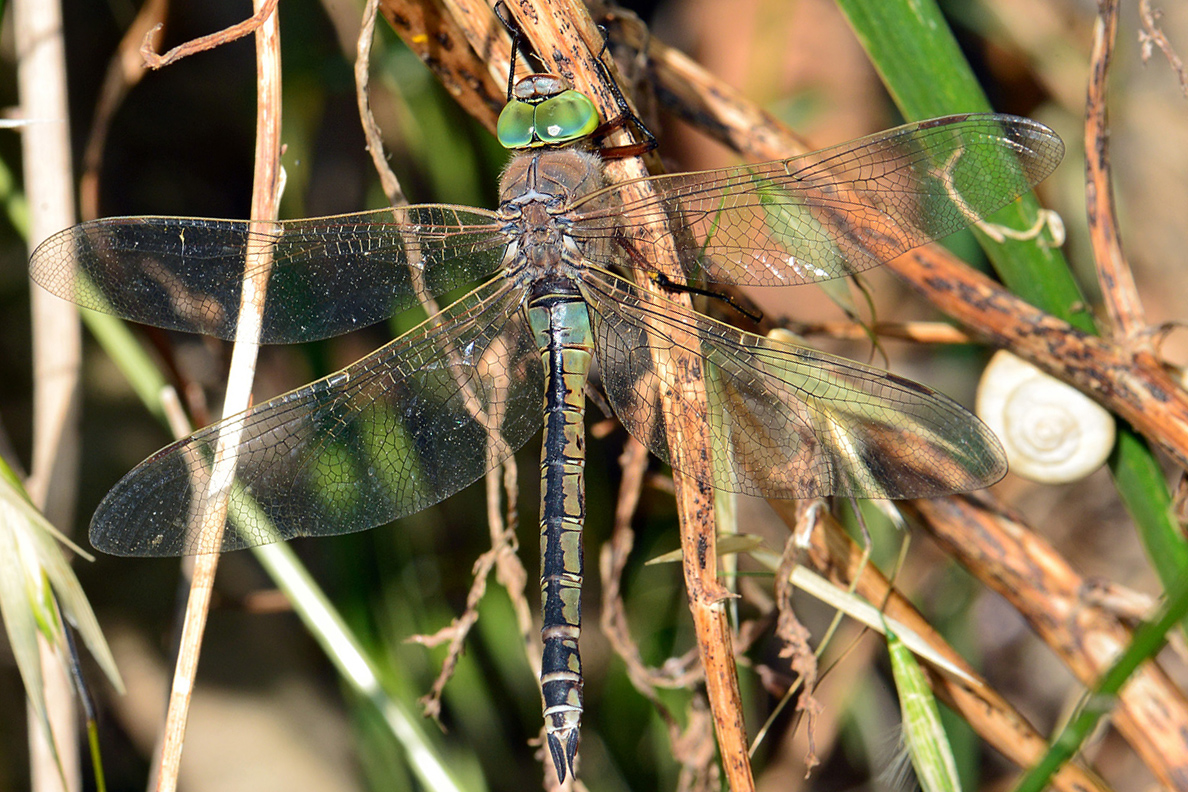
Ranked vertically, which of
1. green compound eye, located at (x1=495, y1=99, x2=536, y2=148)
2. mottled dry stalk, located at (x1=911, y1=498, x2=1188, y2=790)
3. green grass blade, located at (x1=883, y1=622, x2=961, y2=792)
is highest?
green compound eye, located at (x1=495, y1=99, x2=536, y2=148)

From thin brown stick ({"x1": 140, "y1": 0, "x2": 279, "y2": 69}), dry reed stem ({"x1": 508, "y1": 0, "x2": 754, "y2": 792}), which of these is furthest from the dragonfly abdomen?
thin brown stick ({"x1": 140, "y1": 0, "x2": 279, "y2": 69})

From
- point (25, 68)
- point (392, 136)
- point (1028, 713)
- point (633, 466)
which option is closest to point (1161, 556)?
point (633, 466)

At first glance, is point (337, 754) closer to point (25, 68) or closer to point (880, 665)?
point (880, 665)

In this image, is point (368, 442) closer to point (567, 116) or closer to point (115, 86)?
point (567, 116)

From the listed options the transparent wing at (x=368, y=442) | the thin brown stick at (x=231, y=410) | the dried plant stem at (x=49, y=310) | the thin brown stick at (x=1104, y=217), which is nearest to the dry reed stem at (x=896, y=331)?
the thin brown stick at (x=1104, y=217)

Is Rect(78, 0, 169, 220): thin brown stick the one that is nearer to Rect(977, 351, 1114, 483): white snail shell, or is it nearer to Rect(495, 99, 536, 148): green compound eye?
Rect(495, 99, 536, 148): green compound eye

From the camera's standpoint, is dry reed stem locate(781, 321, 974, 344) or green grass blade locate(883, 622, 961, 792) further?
dry reed stem locate(781, 321, 974, 344)
